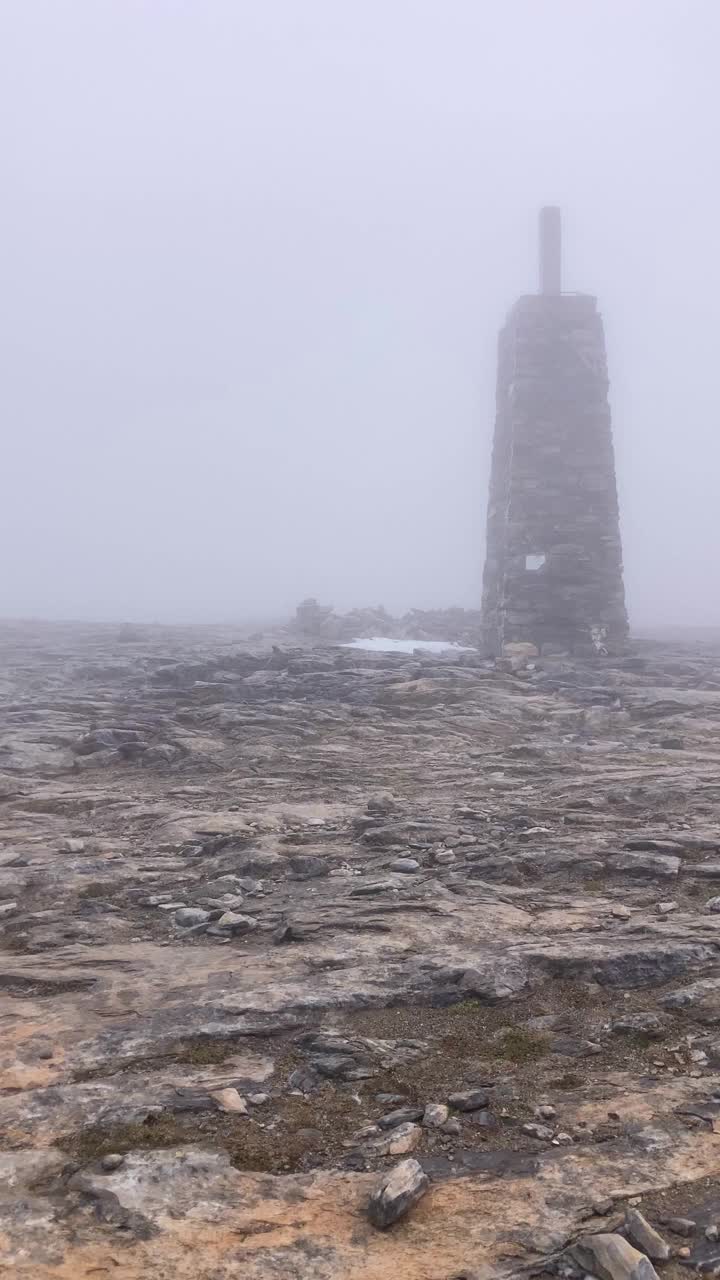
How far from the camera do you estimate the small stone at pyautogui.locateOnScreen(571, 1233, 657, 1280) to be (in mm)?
3068

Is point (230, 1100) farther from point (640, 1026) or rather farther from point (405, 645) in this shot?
point (405, 645)

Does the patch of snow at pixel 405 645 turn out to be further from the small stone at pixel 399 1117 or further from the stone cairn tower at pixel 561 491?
the small stone at pixel 399 1117

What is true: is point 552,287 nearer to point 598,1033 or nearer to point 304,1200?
point 598,1033

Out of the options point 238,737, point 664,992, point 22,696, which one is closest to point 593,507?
point 238,737

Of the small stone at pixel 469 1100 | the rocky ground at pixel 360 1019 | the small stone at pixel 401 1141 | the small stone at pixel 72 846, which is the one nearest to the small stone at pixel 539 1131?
the rocky ground at pixel 360 1019

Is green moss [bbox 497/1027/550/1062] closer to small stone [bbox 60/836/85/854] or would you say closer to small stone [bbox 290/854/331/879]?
small stone [bbox 290/854/331/879]

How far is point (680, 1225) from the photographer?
11.0 ft

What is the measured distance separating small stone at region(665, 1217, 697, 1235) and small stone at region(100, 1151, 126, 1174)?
2322mm

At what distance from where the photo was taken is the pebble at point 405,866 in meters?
7.84

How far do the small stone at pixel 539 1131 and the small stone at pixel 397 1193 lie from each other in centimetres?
61

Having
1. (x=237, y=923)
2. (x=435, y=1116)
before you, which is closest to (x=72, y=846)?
(x=237, y=923)

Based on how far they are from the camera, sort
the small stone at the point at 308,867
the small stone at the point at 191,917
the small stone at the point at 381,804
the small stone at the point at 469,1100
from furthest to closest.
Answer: the small stone at the point at 381,804 < the small stone at the point at 308,867 < the small stone at the point at 191,917 < the small stone at the point at 469,1100

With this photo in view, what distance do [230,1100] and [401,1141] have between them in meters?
0.93

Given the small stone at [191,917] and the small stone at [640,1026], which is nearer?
the small stone at [640,1026]
